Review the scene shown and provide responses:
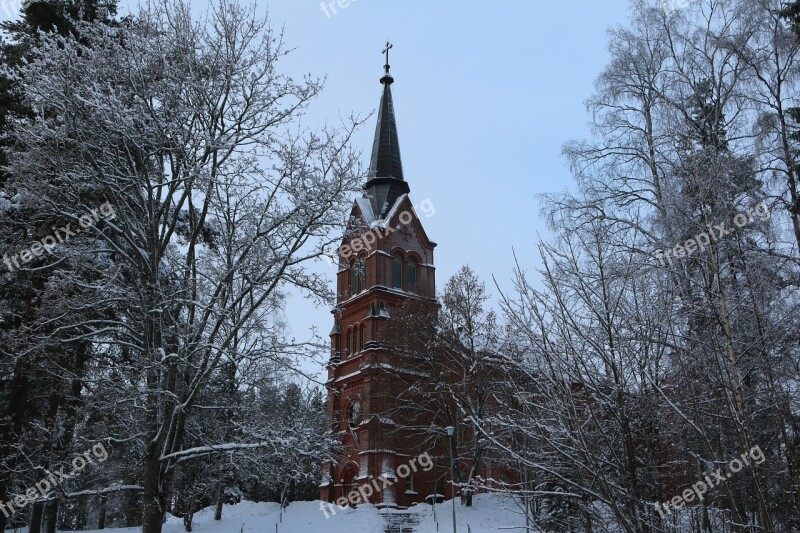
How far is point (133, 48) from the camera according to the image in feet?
39.8

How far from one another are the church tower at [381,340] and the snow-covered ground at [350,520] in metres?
2.45

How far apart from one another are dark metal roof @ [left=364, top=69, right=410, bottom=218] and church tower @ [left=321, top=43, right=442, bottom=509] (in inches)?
2.5

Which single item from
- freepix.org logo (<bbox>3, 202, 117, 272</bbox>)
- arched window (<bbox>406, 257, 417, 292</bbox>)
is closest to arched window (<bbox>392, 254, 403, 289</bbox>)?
arched window (<bbox>406, 257, 417, 292</bbox>)

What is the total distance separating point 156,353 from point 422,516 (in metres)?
23.7

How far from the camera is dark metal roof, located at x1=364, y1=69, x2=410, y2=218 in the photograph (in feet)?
141

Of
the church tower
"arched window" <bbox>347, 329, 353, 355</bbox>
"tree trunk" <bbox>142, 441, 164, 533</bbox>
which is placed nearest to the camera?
"tree trunk" <bbox>142, 441, 164, 533</bbox>

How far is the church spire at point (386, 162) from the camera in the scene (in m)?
43.0

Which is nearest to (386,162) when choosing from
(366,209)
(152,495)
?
(366,209)

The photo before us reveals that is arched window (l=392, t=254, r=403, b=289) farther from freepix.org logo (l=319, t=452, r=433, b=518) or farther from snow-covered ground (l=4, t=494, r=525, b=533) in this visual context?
snow-covered ground (l=4, t=494, r=525, b=533)

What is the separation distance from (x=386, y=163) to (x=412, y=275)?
24.7ft

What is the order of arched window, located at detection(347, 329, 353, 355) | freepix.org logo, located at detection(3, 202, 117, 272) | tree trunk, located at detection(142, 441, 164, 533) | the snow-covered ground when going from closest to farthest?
1. tree trunk, located at detection(142, 441, 164, 533)
2. freepix.org logo, located at detection(3, 202, 117, 272)
3. the snow-covered ground
4. arched window, located at detection(347, 329, 353, 355)

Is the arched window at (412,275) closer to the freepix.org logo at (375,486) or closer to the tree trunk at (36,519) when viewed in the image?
the freepix.org logo at (375,486)

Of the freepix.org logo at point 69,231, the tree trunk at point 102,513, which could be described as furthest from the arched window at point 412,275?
the freepix.org logo at point 69,231

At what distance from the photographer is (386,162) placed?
43656 millimetres
